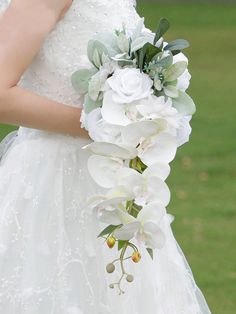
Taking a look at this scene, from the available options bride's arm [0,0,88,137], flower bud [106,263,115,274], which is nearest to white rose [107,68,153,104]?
bride's arm [0,0,88,137]

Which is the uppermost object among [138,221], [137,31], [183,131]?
[137,31]

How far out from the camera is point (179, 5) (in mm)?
31766

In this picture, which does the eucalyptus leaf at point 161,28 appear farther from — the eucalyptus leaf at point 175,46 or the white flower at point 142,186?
the white flower at point 142,186

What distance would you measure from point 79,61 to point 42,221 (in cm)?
53

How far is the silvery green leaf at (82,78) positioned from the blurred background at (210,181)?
365 cm

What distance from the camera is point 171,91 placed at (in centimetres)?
347

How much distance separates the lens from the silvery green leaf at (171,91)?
346cm

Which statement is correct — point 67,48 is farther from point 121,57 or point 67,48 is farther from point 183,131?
point 183,131

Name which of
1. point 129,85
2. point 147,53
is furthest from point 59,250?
point 147,53

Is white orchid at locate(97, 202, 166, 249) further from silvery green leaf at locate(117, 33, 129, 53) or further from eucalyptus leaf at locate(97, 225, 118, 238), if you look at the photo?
silvery green leaf at locate(117, 33, 129, 53)

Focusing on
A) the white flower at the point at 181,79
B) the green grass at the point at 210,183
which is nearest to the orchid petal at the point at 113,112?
the white flower at the point at 181,79

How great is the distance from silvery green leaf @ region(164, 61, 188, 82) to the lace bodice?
0.30 meters

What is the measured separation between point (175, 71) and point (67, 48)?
1.26ft

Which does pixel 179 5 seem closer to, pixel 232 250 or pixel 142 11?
pixel 142 11
